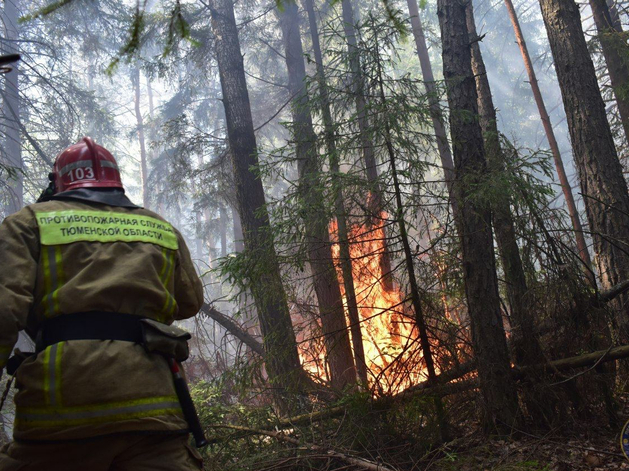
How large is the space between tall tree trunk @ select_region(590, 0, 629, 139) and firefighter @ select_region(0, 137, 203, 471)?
8090mm

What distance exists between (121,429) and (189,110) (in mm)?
28971

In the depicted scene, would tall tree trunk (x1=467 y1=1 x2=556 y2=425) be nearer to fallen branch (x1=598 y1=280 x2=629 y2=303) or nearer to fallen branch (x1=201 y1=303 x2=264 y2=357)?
fallen branch (x1=598 y1=280 x2=629 y2=303)

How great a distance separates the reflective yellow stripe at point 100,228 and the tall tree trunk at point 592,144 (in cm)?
529

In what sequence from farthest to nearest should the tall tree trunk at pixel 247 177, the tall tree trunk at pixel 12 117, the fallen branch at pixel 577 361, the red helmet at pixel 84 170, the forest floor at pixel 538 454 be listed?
the tall tree trunk at pixel 12 117 → the tall tree trunk at pixel 247 177 → the fallen branch at pixel 577 361 → the forest floor at pixel 538 454 → the red helmet at pixel 84 170

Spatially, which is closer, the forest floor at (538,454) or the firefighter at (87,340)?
the firefighter at (87,340)

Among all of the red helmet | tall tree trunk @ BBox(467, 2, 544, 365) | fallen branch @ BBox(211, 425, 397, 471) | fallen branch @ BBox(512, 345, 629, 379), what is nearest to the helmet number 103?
the red helmet

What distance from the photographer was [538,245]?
5426 mm

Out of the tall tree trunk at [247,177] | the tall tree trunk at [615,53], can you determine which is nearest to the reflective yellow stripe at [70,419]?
the tall tree trunk at [247,177]

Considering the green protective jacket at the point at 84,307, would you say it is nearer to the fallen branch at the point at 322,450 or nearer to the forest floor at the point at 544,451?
the fallen branch at the point at 322,450

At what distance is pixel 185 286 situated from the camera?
117 inches

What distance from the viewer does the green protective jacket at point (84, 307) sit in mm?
2285

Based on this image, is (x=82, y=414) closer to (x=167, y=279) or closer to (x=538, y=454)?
(x=167, y=279)

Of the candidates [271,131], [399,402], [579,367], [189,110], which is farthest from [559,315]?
→ [189,110]

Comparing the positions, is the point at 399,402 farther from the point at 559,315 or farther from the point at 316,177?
the point at 316,177
